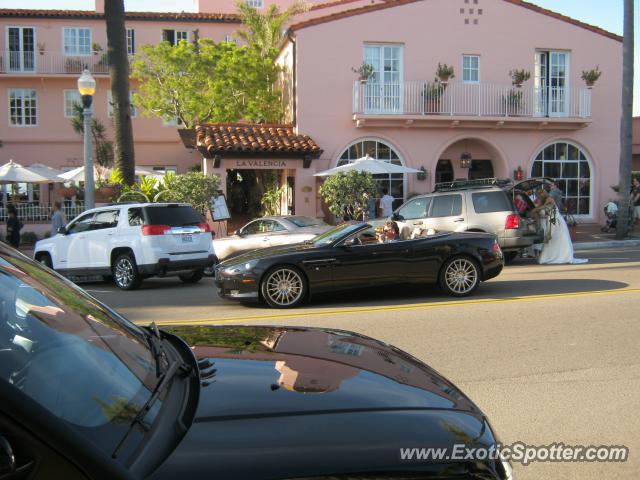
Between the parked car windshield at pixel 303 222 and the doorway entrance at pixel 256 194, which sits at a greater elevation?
the doorway entrance at pixel 256 194

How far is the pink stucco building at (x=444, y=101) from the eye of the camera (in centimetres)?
2227

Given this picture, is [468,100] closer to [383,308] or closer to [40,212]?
[383,308]

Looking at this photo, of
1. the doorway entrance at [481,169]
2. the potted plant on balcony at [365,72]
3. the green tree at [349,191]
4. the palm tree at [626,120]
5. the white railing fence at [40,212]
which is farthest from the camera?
the doorway entrance at [481,169]

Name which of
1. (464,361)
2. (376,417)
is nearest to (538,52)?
(464,361)

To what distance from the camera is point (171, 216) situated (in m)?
13.1

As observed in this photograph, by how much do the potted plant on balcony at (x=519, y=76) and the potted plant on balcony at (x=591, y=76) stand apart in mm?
2134

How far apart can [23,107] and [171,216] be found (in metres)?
23.4

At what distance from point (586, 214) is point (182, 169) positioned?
19.7m

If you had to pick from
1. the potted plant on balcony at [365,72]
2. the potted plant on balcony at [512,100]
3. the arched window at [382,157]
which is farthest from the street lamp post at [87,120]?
the potted plant on balcony at [512,100]

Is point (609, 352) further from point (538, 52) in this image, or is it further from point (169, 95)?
point (169, 95)

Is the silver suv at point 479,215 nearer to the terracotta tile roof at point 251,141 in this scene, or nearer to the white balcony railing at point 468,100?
the terracotta tile roof at point 251,141

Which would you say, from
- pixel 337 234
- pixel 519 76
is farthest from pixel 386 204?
pixel 337 234

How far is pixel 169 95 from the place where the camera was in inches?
1182

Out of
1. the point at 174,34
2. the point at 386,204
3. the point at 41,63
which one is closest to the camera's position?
the point at 386,204
